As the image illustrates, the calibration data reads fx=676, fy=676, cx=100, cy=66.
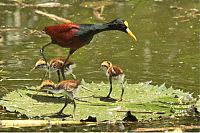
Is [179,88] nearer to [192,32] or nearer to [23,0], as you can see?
[192,32]

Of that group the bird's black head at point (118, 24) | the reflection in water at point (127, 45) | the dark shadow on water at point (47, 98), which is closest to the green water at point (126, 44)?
the reflection in water at point (127, 45)

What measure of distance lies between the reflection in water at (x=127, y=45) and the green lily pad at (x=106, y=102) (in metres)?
0.51

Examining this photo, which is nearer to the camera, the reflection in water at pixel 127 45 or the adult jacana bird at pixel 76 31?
the adult jacana bird at pixel 76 31

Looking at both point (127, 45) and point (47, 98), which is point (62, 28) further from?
point (127, 45)

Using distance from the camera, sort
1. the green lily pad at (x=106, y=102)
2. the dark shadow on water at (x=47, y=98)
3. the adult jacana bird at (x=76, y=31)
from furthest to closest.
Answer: the adult jacana bird at (x=76, y=31) → the dark shadow on water at (x=47, y=98) → the green lily pad at (x=106, y=102)

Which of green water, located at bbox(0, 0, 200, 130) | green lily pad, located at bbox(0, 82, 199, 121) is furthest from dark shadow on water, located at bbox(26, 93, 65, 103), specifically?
green water, located at bbox(0, 0, 200, 130)

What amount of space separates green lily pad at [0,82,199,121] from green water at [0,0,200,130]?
0.37m

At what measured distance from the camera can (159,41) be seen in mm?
10156

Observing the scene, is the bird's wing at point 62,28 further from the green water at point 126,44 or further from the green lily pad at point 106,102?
the green water at point 126,44

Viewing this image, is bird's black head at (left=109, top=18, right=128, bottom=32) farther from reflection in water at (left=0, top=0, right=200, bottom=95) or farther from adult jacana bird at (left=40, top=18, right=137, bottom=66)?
reflection in water at (left=0, top=0, right=200, bottom=95)

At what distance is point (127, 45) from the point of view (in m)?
9.80

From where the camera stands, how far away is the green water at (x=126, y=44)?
26.2 ft

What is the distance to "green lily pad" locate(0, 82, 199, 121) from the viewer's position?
612 cm

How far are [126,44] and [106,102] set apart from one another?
11.1 feet
